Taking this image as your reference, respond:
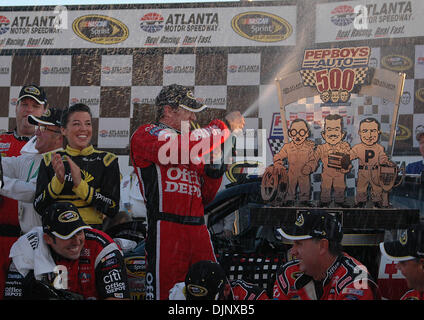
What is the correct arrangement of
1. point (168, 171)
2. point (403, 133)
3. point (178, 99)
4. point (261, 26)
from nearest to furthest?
1. point (168, 171)
2. point (178, 99)
3. point (403, 133)
4. point (261, 26)

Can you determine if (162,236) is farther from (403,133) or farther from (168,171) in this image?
(403,133)

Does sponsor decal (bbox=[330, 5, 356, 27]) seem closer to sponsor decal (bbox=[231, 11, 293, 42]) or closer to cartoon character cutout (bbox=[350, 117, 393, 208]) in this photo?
sponsor decal (bbox=[231, 11, 293, 42])

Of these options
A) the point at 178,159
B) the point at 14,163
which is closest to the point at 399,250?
the point at 178,159

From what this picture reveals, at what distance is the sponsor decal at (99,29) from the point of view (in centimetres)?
623

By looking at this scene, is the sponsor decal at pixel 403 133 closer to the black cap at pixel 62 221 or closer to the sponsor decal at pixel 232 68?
the sponsor decal at pixel 232 68

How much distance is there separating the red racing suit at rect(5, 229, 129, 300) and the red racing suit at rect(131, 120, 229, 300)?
0.19 meters

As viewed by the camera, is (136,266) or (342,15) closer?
(136,266)

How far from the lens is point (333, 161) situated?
4195 millimetres

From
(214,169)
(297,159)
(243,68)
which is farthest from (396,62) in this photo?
(214,169)

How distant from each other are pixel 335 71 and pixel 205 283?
249 cm

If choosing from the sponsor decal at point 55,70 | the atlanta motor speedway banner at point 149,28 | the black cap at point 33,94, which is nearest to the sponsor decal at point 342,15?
the atlanta motor speedway banner at point 149,28

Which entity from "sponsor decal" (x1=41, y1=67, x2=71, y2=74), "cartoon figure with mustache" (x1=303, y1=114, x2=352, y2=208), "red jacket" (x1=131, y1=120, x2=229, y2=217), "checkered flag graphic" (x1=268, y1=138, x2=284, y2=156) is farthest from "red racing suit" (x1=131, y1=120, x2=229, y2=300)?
"sponsor decal" (x1=41, y1=67, x2=71, y2=74)
